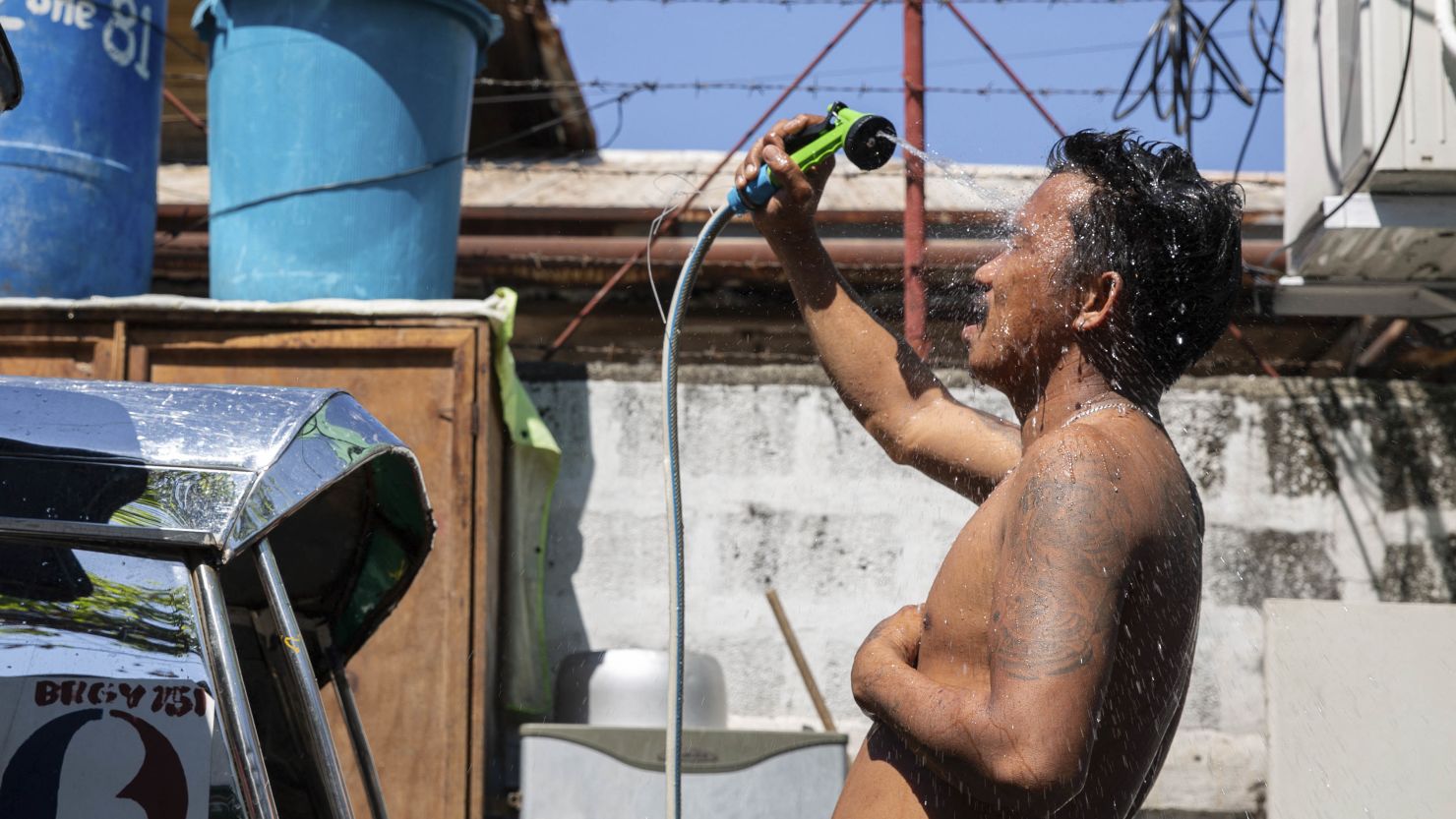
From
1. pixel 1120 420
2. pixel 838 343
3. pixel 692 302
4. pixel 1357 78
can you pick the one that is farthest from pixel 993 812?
pixel 692 302

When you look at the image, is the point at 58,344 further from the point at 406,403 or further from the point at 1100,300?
the point at 1100,300

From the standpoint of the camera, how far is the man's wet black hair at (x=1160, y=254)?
198 centimetres

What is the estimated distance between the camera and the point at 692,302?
589cm

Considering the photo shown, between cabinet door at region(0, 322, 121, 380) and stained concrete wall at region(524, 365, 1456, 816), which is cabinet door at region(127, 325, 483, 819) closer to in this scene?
cabinet door at region(0, 322, 121, 380)

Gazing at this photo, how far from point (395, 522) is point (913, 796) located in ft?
2.87

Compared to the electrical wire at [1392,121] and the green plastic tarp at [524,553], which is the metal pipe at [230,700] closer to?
the green plastic tarp at [524,553]

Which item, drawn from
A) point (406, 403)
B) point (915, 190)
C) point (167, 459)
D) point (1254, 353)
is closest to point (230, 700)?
point (167, 459)

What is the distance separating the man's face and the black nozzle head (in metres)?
0.25

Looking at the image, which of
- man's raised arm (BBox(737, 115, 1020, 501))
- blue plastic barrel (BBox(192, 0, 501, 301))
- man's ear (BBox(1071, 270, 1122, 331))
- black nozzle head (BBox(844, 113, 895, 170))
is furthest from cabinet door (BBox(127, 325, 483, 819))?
man's ear (BBox(1071, 270, 1122, 331))

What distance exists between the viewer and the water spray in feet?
7.21

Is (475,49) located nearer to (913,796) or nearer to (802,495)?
(802,495)

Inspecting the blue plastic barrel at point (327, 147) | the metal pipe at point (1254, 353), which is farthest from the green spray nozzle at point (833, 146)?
the metal pipe at point (1254, 353)

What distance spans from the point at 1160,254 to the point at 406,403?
2.59m

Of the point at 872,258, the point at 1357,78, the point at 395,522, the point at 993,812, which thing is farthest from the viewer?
the point at 872,258
